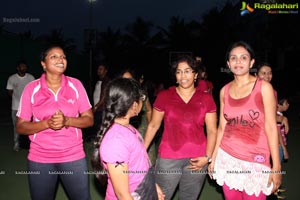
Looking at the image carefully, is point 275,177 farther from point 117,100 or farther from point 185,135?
point 117,100

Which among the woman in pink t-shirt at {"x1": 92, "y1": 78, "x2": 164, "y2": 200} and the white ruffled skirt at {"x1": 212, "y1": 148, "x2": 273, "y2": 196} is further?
the white ruffled skirt at {"x1": 212, "y1": 148, "x2": 273, "y2": 196}

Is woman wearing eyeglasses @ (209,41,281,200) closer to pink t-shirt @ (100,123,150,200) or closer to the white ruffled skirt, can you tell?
the white ruffled skirt

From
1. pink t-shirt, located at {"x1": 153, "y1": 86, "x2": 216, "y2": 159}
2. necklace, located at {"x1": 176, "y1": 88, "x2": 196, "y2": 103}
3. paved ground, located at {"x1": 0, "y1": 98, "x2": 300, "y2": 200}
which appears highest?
necklace, located at {"x1": 176, "y1": 88, "x2": 196, "y2": 103}

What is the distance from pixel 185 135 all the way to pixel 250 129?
0.61m

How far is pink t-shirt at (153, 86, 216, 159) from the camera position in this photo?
3.15 metres

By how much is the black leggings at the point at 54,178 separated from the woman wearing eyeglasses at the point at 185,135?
0.75m

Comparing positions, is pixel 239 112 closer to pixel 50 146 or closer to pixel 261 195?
pixel 261 195

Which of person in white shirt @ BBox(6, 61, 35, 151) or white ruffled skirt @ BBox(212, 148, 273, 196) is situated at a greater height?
person in white shirt @ BBox(6, 61, 35, 151)

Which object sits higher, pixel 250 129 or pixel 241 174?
pixel 250 129

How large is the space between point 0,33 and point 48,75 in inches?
854

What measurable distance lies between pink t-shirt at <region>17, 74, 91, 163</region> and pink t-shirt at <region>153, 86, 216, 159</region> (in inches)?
35.2

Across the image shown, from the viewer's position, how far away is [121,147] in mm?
2105

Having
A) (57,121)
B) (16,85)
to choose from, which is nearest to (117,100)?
(57,121)

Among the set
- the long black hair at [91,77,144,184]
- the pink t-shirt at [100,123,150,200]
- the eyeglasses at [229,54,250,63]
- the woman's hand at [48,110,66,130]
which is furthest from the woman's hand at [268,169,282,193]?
the woman's hand at [48,110,66,130]
